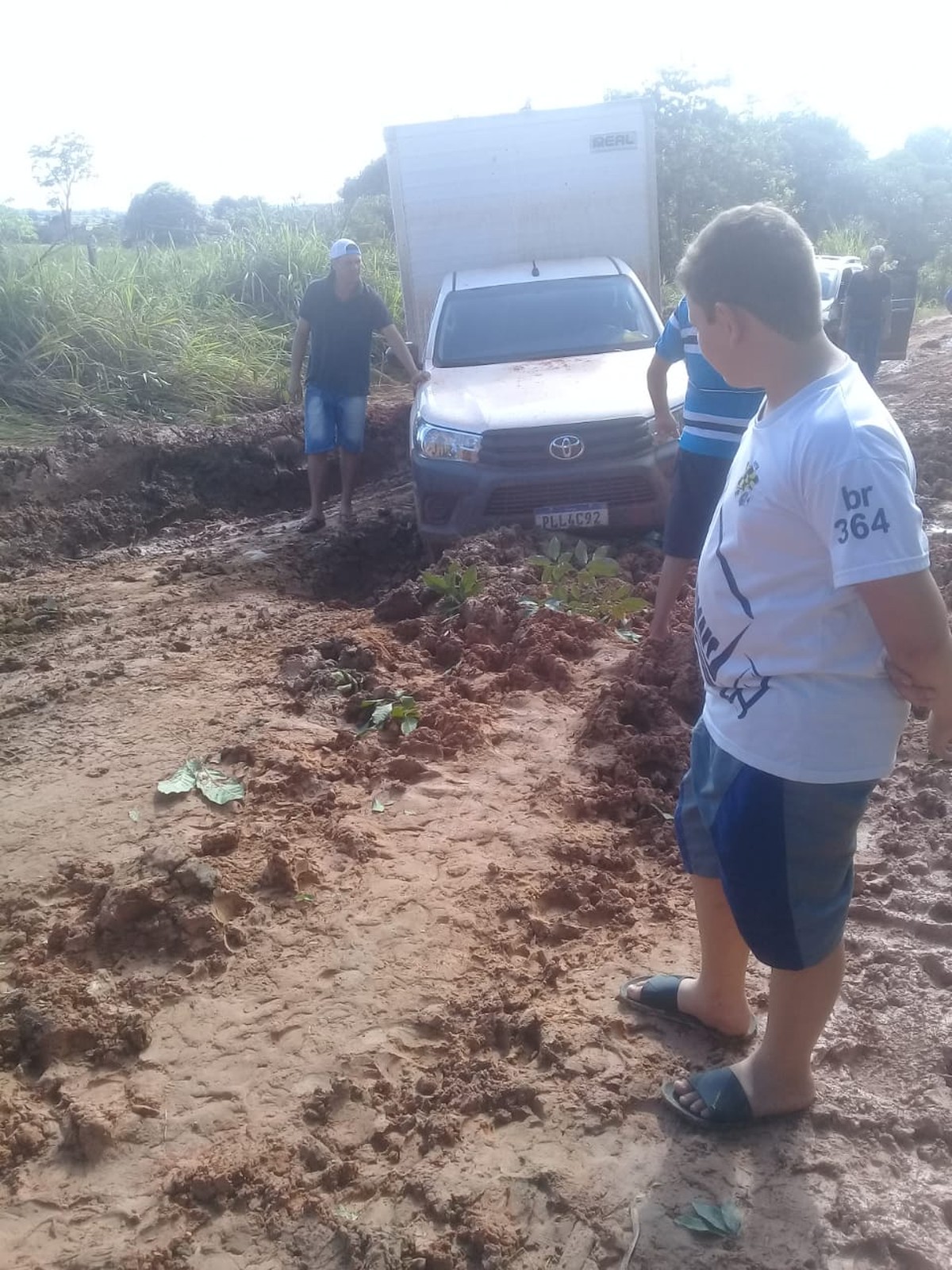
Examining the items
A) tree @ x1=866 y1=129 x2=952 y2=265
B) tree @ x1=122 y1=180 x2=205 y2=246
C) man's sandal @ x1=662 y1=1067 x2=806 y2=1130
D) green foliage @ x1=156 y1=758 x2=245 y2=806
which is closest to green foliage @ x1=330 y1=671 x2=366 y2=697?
green foliage @ x1=156 y1=758 x2=245 y2=806

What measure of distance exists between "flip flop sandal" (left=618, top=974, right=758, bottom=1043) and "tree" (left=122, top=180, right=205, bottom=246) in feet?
114

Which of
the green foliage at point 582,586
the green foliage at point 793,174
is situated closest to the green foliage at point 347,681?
the green foliage at point 582,586

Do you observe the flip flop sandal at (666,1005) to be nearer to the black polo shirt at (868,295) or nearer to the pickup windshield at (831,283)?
the black polo shirt at (868,295)

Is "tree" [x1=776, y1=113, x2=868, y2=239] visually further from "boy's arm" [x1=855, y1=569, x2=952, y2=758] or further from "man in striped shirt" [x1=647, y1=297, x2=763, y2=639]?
"boy's arm" [x1=855, y1=569, x2=952, y2=758]

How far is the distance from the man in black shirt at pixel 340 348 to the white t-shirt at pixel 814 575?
215 inches

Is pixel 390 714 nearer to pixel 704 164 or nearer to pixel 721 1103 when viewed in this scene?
pixel 721 1103

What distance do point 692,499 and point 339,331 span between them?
3.67 meters

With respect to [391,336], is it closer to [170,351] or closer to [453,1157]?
[170,351]

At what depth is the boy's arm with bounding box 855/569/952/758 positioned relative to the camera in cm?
167

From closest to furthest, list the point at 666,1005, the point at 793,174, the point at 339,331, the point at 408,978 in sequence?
the point at 666,1005 < the point at 408,978 < the point at 339,331 < the point at 793,174

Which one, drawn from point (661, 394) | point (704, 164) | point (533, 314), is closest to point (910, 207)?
point (704, 164)

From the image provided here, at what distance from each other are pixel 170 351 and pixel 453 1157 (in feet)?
34.5

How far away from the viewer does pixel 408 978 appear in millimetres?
2936

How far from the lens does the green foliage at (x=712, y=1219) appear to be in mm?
2121
